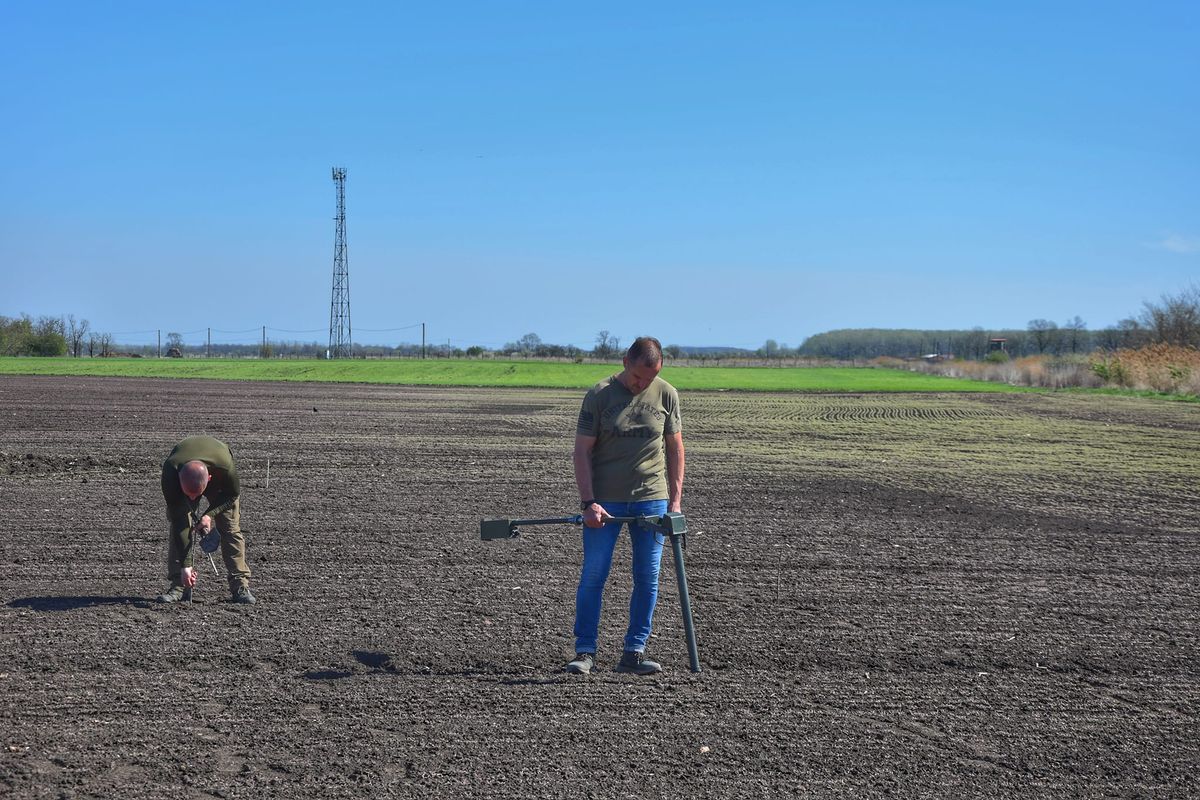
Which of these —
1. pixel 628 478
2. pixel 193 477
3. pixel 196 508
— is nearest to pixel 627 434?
pixel 628 478

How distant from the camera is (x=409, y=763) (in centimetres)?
563

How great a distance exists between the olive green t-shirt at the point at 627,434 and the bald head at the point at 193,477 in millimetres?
2952

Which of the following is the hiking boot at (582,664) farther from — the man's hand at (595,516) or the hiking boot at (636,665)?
the man's hand at (595,516)

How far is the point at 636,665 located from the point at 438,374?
56751 mm

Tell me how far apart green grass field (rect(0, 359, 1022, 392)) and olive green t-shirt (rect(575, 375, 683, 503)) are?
47593mm

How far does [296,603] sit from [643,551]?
3340 millimetres

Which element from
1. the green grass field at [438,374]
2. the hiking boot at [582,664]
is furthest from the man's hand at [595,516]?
the green grass field at [438,374]

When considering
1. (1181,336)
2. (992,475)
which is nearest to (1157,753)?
(992,475)

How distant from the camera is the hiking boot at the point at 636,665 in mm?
7180

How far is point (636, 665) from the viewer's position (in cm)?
719

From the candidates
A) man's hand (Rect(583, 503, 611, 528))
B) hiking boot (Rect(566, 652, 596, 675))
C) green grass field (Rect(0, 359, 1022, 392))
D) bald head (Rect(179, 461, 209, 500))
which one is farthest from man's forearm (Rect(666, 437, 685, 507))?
green grass field (Rect(0, 359, 1022, 392))

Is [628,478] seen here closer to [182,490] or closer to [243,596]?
[182,490]

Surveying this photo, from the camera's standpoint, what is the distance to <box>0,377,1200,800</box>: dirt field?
563cm

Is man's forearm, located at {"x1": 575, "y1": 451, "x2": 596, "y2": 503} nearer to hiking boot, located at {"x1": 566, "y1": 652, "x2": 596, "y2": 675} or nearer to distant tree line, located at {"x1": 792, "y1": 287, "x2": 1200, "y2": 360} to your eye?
hiking boot, located at {"x1": 566, "y1": 652, "x2": 596, "y2": 675}
